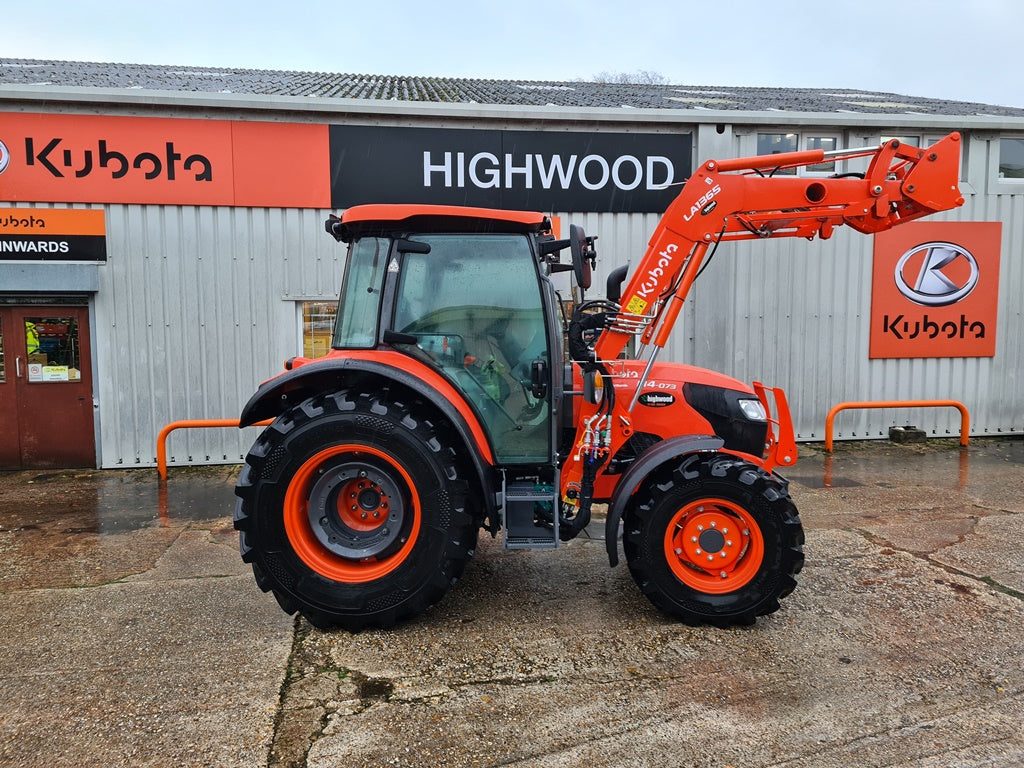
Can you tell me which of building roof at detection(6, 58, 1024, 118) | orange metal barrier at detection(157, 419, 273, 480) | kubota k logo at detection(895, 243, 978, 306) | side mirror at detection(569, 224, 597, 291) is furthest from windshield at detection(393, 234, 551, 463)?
kubota k logo at detection(895, 243, 978, 306)

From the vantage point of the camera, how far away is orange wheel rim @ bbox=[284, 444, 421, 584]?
153 inches

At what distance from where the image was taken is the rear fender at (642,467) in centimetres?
395

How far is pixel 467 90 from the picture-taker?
11.0 meters

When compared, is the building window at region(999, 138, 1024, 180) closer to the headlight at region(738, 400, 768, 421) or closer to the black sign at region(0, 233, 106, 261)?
the headlight at region(738, 400, 768, 421)

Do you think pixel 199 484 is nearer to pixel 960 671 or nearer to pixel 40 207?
pixel 40 207

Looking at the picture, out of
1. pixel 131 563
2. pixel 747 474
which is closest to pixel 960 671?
pixel 747 474

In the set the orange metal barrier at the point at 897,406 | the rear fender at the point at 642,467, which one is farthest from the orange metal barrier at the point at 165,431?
the orange metal barrier at the point at 897,406

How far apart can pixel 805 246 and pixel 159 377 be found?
838 cm

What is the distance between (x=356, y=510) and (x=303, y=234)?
5.40 metres

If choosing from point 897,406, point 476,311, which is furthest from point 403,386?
point 897,406

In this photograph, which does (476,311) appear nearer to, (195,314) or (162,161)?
(195,314)

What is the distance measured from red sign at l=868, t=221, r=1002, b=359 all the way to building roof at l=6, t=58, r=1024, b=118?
1.76 meters

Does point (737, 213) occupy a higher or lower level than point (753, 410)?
→ higher

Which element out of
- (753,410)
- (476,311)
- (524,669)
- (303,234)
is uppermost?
(303,234)
